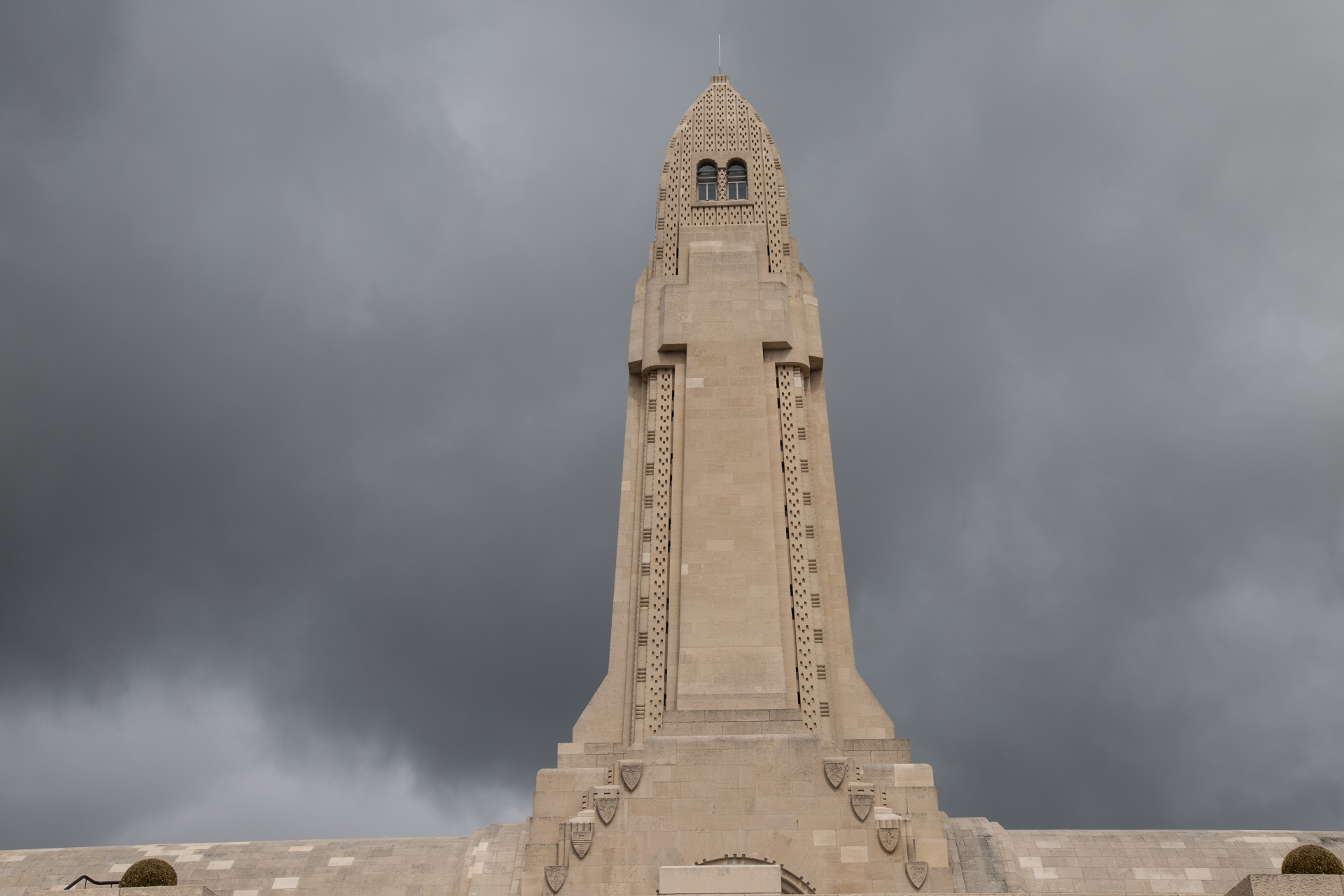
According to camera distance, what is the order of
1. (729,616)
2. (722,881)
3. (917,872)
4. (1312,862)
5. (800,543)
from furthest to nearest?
(800,543)
(729,616)
(917,872)
(1312,862)
(722,881)

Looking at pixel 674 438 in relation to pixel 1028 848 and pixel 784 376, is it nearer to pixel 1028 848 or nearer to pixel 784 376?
pixel 784 376

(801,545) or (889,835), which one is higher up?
(801,545)

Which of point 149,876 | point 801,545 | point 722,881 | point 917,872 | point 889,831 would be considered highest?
point 801,545

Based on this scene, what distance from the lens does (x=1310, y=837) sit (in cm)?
2330

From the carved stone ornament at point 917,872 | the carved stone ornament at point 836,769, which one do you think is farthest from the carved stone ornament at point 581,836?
the carved stone ornament at point 917,872

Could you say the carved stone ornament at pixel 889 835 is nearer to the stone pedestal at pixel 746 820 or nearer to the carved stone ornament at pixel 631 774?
the stone pedestal at pixel 746 820

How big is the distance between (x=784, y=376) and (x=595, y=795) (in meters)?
10.2

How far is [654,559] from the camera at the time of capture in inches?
942

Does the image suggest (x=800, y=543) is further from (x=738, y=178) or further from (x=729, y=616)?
(x=738, y=178)

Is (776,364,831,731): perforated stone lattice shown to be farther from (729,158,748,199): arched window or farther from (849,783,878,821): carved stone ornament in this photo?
(729,158,748,199): arched window

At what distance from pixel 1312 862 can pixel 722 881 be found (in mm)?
7430

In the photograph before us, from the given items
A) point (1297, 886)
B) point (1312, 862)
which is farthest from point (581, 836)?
point (1297, 886)

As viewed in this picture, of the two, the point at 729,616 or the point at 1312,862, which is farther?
the point at 729,616

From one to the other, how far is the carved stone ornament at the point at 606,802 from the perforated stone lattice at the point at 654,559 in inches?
71.6
